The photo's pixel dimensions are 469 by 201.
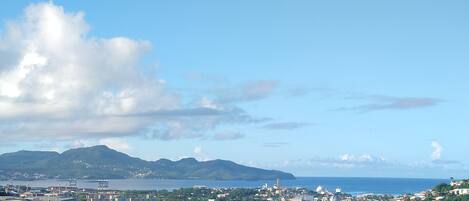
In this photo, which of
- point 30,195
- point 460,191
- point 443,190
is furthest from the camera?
point 30,195

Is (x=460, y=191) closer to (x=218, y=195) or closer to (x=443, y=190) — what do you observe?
(x=443, y=190)

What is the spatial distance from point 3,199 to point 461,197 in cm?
4132

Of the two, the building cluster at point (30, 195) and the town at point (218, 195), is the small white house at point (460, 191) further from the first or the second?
the building cluster at point (30, 195)

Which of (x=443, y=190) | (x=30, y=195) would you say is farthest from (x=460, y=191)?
(x=30, y=195)

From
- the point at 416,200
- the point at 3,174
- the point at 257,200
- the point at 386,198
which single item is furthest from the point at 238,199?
the point at 3,174

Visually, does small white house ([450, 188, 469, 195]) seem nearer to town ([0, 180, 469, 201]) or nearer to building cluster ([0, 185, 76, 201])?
town ([0, 180, 469, 201])

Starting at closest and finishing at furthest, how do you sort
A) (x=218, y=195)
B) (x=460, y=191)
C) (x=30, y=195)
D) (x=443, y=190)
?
1. (x=460, y=191)
2. (x=443, y=190)
3. (x=30, y=195)
4. (x=218, y=195)

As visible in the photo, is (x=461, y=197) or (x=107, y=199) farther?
(x=107, y=199)

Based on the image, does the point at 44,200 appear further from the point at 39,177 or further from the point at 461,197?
the point at 39,177

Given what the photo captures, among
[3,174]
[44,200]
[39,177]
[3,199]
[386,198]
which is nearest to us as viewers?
[3,199]

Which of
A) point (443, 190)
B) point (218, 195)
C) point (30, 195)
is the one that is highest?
point (443, 190)

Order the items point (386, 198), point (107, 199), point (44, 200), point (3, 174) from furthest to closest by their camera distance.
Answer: point (3, 174), point (386, 198), point (107, 199), point (44, 200)

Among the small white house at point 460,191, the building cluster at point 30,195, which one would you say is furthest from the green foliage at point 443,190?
the building cluster at point 30,195

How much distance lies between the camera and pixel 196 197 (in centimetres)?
9762
